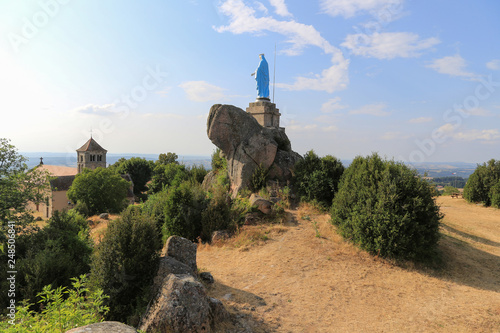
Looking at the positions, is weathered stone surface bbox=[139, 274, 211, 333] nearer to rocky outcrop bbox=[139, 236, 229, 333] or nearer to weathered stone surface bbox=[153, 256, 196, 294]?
rocky outcrop bbox=[139, 236, 229, 333]

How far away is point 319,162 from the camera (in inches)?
576

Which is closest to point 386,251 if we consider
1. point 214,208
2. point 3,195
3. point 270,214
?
point 270,214

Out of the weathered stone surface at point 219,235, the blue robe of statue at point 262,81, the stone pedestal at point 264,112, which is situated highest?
the blue robe of statue at point 262,81

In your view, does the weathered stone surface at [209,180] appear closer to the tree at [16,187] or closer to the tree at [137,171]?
the tree at [16,187]

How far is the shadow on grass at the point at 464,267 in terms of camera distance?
794 cm

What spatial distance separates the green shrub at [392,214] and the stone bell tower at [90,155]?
60.4 m

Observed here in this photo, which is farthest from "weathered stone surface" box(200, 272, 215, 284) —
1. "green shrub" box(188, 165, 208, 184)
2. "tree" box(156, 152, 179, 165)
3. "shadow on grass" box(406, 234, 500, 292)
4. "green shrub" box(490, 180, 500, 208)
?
"tree" box(156, 152, 179, 165)

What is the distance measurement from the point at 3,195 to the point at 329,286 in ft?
29.5

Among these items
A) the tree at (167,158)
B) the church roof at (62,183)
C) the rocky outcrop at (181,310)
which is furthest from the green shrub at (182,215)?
the tree at (167,158)

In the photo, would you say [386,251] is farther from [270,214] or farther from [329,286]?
[270,214]

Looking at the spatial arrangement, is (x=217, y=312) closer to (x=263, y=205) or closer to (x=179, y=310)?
(x=179, y=310)

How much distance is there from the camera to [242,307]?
20.2ft

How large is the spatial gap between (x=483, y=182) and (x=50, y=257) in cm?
2546

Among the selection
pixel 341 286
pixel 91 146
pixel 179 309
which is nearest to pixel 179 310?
pixel 179 309
